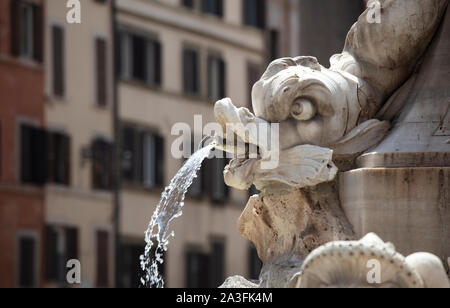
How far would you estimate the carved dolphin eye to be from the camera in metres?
13.1

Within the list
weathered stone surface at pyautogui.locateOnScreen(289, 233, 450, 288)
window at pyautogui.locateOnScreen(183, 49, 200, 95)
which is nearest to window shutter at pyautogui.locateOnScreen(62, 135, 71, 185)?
window at pyautogui.locateOnScreen(183, 49, 200, 95)

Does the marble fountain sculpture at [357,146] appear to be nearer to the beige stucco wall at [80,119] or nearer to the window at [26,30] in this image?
the window at [26,30]

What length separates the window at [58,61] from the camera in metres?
53.2

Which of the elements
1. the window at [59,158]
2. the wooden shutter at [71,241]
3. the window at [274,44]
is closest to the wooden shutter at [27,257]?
the wooden shutter at [71,241]

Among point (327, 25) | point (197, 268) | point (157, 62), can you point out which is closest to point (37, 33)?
point (157, 62)

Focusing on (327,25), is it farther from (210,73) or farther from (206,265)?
(210,73)

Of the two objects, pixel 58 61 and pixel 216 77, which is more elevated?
pixel 216 77

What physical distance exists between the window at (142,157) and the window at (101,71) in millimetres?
1000

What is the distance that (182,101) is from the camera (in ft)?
188

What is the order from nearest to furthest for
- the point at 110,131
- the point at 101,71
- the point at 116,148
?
1. the point at 110,131
2. the point at 101,71
3. the point at 116,148

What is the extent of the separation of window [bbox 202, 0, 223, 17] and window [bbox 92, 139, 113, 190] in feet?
18.8

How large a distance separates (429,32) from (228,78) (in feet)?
151

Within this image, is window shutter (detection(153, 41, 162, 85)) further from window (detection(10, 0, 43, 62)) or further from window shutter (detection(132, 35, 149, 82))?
window (detection(10, 0, 43, 62))

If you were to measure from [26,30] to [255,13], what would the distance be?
9.53 metres
